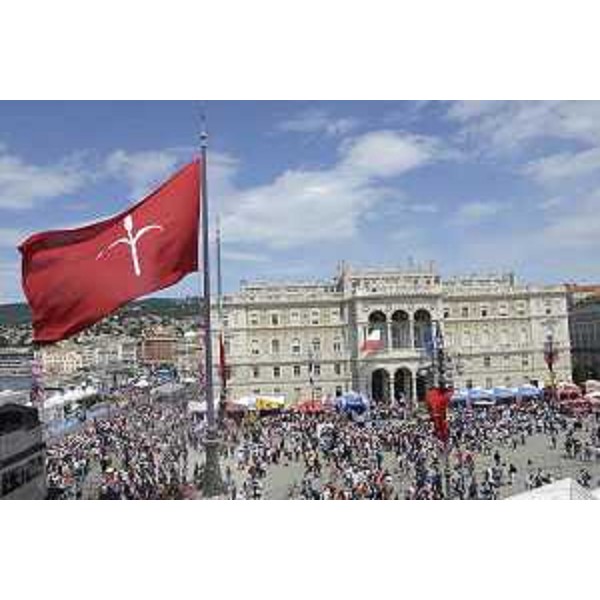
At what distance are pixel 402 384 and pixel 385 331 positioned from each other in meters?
2.97

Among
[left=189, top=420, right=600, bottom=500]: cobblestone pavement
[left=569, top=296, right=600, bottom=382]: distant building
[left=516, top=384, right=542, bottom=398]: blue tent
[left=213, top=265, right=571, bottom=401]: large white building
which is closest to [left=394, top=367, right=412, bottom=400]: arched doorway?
[left=213, top=265, right=571, bottom=401]: large white building

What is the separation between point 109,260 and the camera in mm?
9664

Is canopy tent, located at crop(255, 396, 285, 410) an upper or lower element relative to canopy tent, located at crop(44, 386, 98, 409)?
lower

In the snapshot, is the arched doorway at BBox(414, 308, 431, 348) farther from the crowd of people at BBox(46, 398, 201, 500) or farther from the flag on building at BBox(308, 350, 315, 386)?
the crowd of people at BBox(46, 398, 201, 500)

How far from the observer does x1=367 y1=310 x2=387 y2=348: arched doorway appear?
162 ft

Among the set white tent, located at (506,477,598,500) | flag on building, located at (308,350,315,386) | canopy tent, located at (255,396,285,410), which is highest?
flag on building, located at (308,350,315,386)

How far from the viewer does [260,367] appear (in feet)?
159

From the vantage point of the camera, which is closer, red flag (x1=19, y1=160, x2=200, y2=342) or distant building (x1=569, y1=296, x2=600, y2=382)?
red flag (x1=19, y1=160, x2=200, y2=342)

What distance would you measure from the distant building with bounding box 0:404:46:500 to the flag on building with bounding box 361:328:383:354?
81.5 ft

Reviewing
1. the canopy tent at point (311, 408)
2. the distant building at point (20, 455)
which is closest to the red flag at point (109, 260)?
the distant building at point (20, 455)

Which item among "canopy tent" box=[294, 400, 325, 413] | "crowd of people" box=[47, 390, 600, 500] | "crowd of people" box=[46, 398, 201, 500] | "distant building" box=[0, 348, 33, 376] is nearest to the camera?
"crowd of people" box=[46, 398, 201, 500]
